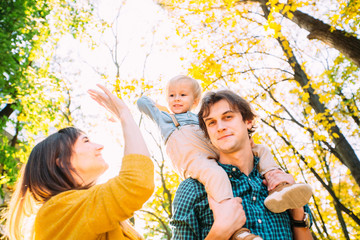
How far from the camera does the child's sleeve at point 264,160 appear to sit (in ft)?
7.63

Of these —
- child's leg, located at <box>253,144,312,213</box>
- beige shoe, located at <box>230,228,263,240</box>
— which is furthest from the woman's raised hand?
child's leg, located at <box>253,144,312,213</box>

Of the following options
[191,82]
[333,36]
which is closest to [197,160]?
[191,82]

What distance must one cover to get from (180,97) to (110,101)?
1439mm


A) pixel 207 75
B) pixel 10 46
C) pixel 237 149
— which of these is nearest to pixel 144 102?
pixel 237 149

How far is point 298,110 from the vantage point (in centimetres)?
1127

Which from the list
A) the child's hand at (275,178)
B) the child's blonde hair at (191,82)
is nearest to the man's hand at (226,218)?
the child's hand at (275,178)

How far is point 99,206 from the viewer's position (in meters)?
1.43

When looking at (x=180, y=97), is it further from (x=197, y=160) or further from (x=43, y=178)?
(x=43, y=178)

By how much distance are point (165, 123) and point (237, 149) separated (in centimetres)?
86

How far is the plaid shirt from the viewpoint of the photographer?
76.6 inches

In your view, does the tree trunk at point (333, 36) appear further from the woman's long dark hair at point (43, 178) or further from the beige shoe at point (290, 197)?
the woman's long dark hair at point (43, 178)

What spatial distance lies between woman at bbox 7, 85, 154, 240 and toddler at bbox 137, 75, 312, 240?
0.66 meters

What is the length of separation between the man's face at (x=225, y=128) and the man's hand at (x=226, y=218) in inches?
17.6

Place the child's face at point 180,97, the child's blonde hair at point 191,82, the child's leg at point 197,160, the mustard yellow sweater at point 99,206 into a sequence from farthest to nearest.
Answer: the child's blonde hair at point 191,82
the child's face at point 180,97
the child's leg at point 197,160
the mustard yellow sweater at point 99,206
